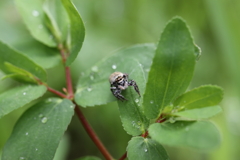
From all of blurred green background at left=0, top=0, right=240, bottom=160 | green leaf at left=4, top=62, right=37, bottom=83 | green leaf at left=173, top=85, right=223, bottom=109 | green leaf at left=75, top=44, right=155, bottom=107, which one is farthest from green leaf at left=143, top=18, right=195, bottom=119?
blurred green background at left=0, top=0, right=240, bottom=160

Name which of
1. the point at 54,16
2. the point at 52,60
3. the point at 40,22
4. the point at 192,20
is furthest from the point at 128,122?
the point at 192,20

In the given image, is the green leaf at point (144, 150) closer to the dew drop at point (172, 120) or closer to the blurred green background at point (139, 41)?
the dew drop at point (172, 120)

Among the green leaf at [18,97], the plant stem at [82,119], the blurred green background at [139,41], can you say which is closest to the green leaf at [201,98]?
the plant stem at [82,119]

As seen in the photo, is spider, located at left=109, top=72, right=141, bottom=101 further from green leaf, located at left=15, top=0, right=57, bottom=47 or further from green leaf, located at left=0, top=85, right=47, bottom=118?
green leaf, located at left=15, top=0, right=57, bottom=47

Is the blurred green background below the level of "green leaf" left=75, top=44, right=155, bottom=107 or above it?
below

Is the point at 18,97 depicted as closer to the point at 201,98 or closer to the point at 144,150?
the point at 144,150

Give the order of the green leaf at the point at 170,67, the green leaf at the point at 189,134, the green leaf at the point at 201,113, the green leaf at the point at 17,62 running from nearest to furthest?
the green leaf at the point at 189,134, the green leaf at the point at 170,67, the green leaf at the point at 201,113, the green leaf at the point at 17,62
